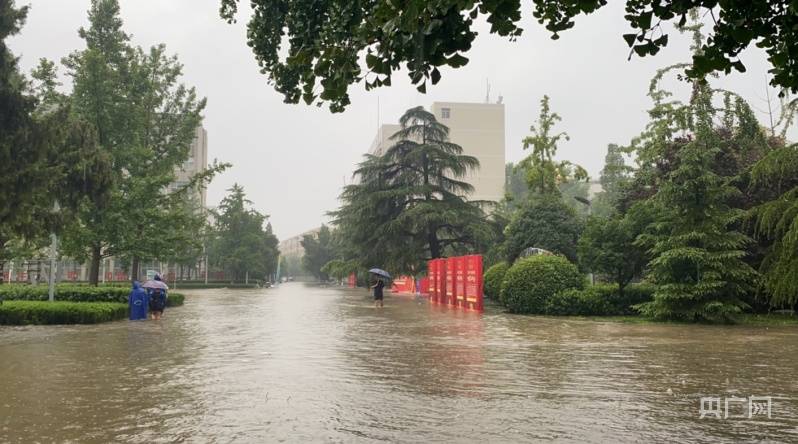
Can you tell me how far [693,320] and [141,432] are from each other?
669 inches

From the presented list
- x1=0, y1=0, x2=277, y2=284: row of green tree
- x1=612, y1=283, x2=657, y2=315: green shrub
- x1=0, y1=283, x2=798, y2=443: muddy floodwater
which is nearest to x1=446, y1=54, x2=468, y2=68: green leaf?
x1=0, y1=283, x2=798, y2=443: muddy floodwater

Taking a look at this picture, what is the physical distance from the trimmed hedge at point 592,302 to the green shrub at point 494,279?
670 cm

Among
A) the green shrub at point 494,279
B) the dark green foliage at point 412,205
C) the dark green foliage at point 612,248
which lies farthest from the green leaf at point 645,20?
the dark green foliage at point 412,205

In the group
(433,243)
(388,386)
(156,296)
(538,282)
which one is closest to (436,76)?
(388,386)

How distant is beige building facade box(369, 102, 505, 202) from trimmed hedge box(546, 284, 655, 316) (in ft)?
234

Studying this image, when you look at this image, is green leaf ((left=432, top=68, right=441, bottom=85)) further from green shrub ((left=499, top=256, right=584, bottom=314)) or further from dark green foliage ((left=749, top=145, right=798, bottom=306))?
green shrub ((left=499, top=256, right=584, bottom=314))

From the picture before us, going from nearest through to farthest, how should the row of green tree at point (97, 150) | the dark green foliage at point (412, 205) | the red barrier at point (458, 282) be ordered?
1. the row of green tree at point (97, 150)
2. the red barrier at point (458, 282)
3. the dark green foliage at point (412, 205)

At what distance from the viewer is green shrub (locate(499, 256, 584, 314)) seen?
70.5ft

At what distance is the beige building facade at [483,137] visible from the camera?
93062 mm

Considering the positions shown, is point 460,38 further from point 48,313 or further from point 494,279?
point 494,279

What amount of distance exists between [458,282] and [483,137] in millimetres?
70456

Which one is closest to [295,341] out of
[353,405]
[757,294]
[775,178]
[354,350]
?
[354,350]

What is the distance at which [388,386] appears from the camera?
789 cm

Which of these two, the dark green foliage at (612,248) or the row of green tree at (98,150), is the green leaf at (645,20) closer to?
the row of green tree at (98,150)
